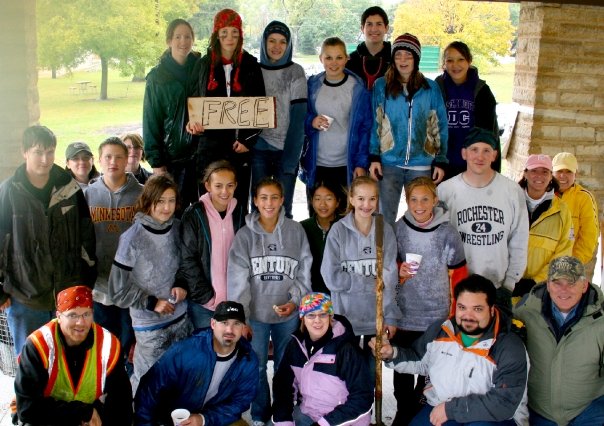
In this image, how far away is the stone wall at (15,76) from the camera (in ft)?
19.5

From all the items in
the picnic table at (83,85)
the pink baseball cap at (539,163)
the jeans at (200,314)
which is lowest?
the jeans at (200,314)

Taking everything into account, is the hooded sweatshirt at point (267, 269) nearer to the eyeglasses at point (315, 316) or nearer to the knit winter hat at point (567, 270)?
the eyeglasses at point (315, 316)

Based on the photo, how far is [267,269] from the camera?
13.9 feet

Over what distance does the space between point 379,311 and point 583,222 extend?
88.4 inches

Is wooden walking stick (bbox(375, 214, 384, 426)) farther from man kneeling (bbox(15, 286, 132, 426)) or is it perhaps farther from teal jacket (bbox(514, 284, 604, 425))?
man kneeling (bbox(15, 286, 132, 426))

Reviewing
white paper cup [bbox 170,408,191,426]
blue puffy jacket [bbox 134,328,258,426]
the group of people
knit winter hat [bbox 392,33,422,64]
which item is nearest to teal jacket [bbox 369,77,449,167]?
the group of people

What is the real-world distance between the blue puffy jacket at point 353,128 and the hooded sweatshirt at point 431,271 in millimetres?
1011

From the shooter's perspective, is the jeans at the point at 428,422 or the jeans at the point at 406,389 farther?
the jeans at the point at 406,389

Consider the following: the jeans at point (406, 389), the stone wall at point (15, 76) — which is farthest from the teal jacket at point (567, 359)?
the stone wall at point (15, 76)

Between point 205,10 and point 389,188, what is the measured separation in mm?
5286

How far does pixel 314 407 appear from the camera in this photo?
3.84m

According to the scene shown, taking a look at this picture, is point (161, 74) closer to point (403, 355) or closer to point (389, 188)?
point (389, 188)

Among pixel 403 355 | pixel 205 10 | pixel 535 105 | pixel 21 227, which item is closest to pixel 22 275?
pixel 21 227

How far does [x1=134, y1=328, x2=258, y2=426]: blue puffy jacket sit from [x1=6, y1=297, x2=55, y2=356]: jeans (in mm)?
992
